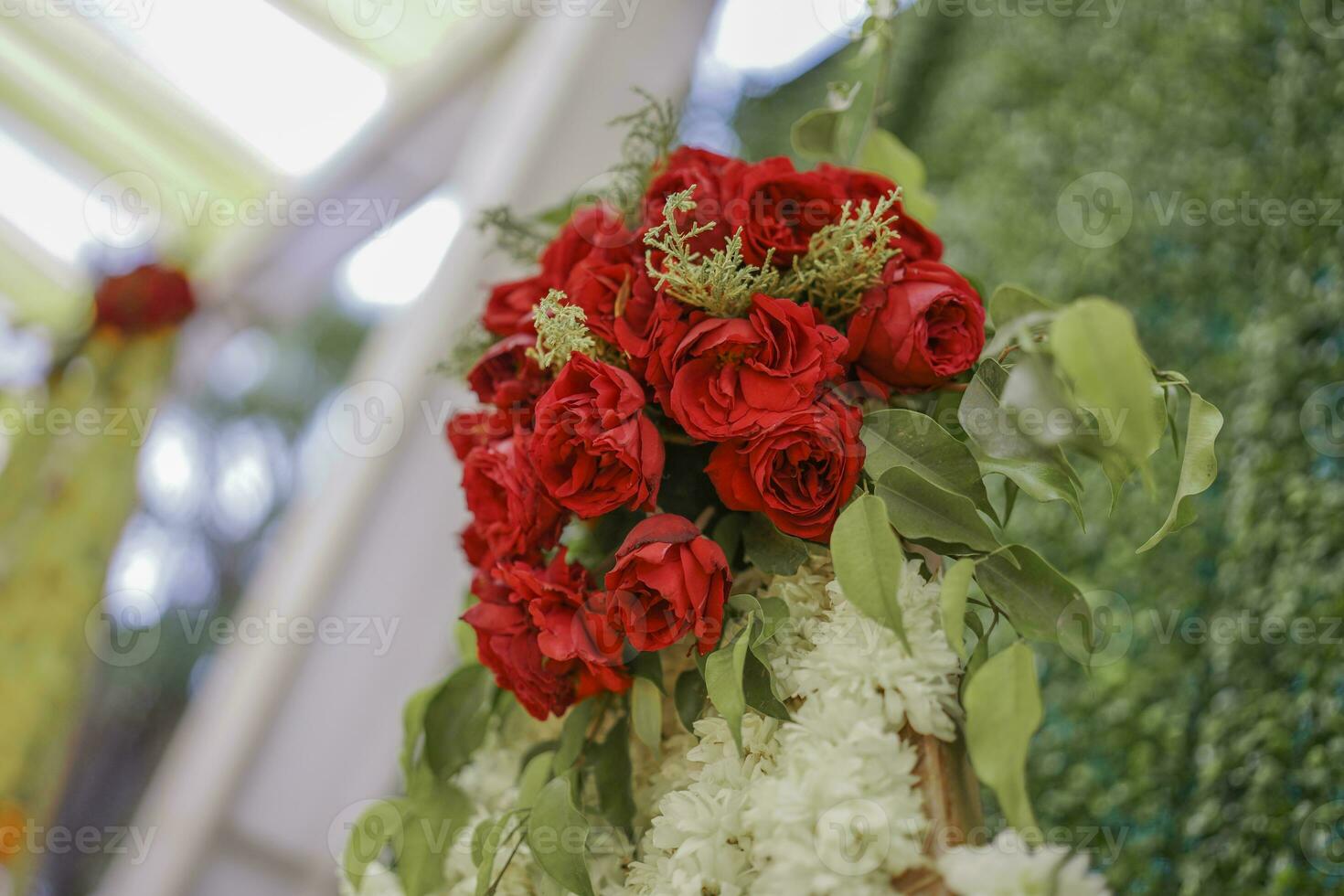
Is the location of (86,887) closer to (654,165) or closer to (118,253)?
(118,253)

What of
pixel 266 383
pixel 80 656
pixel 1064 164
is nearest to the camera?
pixel 1064 164

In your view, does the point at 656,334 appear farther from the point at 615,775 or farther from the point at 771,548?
the point at 615,775

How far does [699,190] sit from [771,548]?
0.24m

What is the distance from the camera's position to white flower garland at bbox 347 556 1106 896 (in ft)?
1.37

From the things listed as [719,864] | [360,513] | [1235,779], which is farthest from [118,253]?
[1235,779]

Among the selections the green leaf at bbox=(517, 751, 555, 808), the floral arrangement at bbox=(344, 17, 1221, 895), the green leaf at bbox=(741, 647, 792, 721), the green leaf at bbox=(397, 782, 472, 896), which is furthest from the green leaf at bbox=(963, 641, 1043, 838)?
the green leaf at bbox=(397, 782, 472, 896)

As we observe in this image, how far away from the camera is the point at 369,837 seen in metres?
0.70

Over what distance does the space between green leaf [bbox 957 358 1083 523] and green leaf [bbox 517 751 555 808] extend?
1.20 feet

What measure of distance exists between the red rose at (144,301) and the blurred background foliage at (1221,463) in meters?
1.74

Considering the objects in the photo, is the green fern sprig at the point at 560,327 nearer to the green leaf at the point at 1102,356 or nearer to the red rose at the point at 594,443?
the red rose at the point at 594,443

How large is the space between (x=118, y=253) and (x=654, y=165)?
6.24 feet

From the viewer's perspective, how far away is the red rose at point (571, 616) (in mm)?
533

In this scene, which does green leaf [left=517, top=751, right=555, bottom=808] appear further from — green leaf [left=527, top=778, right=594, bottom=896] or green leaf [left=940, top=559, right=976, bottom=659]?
green leaf [left=940, top=559, right=976, bottom=659]

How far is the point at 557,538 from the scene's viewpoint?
60 centimetres
